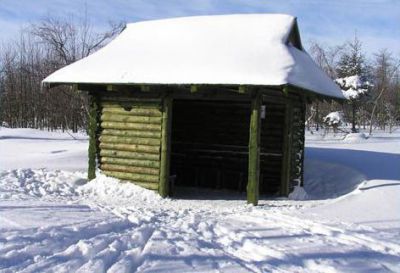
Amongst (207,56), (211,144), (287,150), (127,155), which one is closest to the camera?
(207,56)

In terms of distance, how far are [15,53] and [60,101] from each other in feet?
44.4

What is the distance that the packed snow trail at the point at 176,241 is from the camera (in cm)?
575

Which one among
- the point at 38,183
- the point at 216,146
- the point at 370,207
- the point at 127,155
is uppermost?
the point at 216,146

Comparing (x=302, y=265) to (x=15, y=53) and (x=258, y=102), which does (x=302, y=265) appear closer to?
(x=258, y=102)

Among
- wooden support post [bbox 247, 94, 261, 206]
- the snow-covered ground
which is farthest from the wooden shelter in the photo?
the snow-covered ground

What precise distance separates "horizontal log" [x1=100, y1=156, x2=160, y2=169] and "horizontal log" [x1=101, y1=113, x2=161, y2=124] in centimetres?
98

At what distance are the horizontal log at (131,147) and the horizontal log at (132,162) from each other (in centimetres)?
25

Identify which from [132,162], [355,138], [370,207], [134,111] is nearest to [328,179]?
[370,207]

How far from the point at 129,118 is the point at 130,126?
21cm

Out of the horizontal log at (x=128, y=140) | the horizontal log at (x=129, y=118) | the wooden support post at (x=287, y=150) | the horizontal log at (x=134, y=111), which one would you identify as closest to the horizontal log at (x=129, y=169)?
the horizontal log at (x=128, y=140)

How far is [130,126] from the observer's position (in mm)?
12484

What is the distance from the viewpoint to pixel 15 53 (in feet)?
165

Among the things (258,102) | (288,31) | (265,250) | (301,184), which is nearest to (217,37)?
(288,31)

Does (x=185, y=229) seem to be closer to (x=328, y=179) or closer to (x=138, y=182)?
(x=138, y=182)
